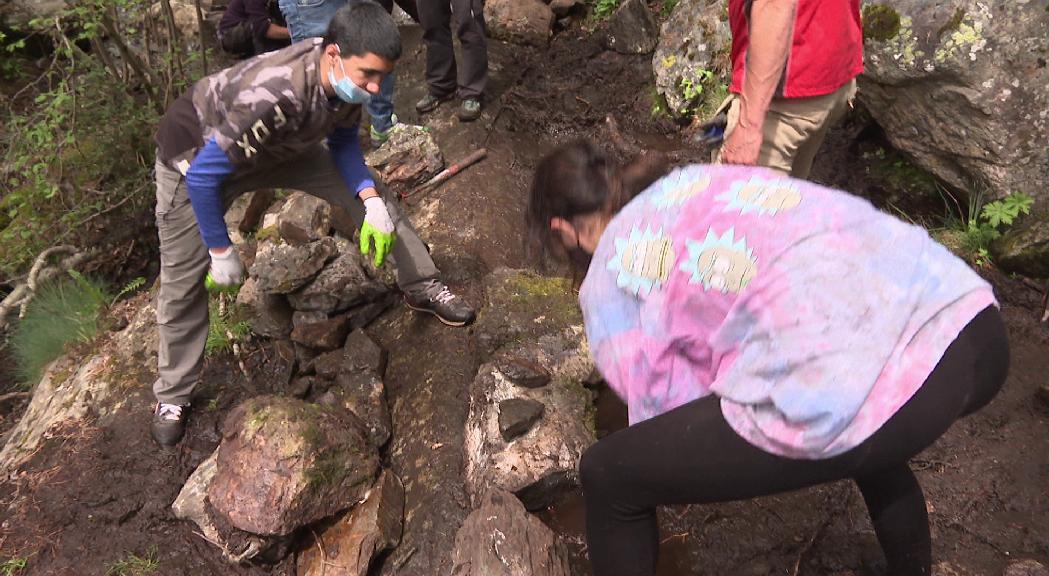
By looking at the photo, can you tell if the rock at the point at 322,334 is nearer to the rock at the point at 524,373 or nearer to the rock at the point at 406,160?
the rock at the point at 524,373

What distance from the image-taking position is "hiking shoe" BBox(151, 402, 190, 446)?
3.13 m

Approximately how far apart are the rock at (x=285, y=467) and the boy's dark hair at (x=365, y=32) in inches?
57.2

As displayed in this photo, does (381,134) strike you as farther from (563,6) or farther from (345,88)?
(563,6)

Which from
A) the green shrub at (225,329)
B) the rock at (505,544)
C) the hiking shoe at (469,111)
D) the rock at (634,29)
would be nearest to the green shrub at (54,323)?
the green shrub at (225,329)

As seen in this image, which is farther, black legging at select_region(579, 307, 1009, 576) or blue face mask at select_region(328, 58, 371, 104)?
blue face mask at select_region(328, 58, 371, 104)

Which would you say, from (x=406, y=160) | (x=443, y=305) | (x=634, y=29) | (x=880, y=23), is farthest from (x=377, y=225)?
(x=634, y=29)

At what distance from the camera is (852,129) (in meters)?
4.14

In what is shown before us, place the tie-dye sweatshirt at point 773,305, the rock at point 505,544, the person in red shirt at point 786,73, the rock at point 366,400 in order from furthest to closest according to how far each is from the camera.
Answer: the rock at point 366,400 → the person in red shirt at point 786,73 → the rock at point 505,544 → the tie-dye sweatshirt at point 773,305

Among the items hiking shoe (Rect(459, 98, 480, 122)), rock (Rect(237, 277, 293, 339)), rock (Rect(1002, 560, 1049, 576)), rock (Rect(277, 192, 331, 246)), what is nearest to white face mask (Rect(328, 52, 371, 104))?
rock (Rect(277, 192, 331, 246))

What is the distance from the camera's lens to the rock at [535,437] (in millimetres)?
2559

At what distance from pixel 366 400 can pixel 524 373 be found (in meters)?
0.81

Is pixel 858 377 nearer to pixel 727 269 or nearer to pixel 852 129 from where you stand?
pixel 727 269

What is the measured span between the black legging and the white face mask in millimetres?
1816

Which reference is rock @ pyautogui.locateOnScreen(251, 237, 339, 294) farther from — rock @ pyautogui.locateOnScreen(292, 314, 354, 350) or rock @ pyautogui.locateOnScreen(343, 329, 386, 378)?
rock @ pyautogui.locateOnScreen(343, 329, 386, 378)
